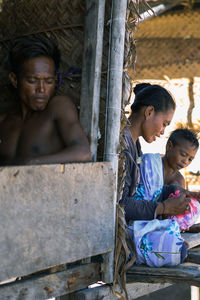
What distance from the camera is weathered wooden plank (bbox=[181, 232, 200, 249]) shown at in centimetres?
288

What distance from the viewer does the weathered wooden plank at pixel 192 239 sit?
2884 millimetres

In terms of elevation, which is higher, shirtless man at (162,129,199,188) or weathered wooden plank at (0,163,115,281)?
shirtless man at (162,129,199,188)

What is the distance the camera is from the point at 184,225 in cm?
314

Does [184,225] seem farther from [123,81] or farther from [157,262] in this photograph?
[123,81]

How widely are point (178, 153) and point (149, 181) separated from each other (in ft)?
1.65

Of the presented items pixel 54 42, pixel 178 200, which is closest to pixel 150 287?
pixel 178 200

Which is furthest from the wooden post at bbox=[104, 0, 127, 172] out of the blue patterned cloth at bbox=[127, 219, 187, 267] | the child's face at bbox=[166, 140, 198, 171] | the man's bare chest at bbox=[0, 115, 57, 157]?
the child's face at bbox=[166, 140, 198, 171]

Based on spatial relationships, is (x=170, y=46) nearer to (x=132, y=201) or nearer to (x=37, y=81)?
(x=132, y=201)

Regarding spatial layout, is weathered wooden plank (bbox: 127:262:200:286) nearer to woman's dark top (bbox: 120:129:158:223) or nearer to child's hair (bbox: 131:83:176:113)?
woman's dark top (bbox: 120:129:158:223)

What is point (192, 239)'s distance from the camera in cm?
296

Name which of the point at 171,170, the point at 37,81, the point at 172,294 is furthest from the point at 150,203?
the point at 172,294

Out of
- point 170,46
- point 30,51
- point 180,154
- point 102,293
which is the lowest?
point 102,293

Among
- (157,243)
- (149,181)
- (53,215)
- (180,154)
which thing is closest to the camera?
(53,215)

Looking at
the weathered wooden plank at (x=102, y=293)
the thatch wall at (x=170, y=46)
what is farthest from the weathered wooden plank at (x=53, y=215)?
the thatch wall at (x=170, y=46)
